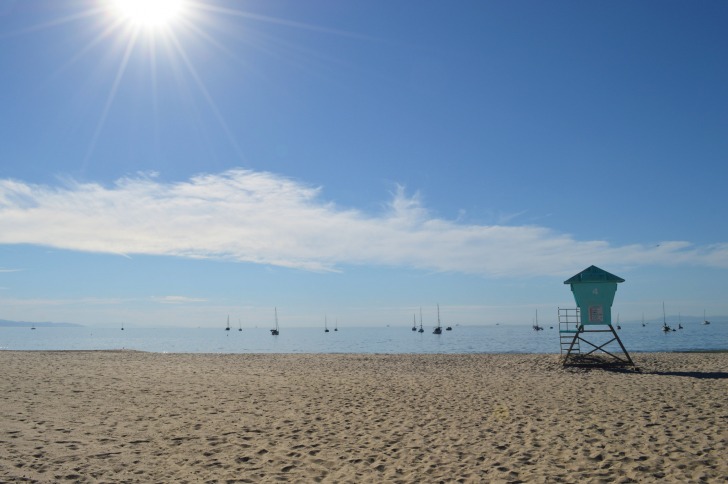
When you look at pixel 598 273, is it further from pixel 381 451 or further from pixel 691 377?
pixel 381 451

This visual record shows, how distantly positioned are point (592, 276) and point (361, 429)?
56.8 feet

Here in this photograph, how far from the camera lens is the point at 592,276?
23406 millimetres

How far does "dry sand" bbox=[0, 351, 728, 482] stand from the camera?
7645 mm

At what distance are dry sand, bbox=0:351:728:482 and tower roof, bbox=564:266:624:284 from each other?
5.48m

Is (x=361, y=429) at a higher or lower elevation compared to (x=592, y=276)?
lower

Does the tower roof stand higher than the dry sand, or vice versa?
the tower roof

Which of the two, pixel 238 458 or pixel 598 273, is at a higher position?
pixel 598 273

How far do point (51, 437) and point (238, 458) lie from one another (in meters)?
4.10

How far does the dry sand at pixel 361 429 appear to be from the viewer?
764 centimetres

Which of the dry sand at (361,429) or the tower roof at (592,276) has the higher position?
the tower roof at (592,276)

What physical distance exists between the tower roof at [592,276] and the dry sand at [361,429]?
5483mm

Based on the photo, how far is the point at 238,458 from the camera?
8.42 m

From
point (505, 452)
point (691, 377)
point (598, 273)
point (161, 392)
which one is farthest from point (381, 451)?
point (598, 273)

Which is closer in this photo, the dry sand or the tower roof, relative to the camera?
the dry sand
